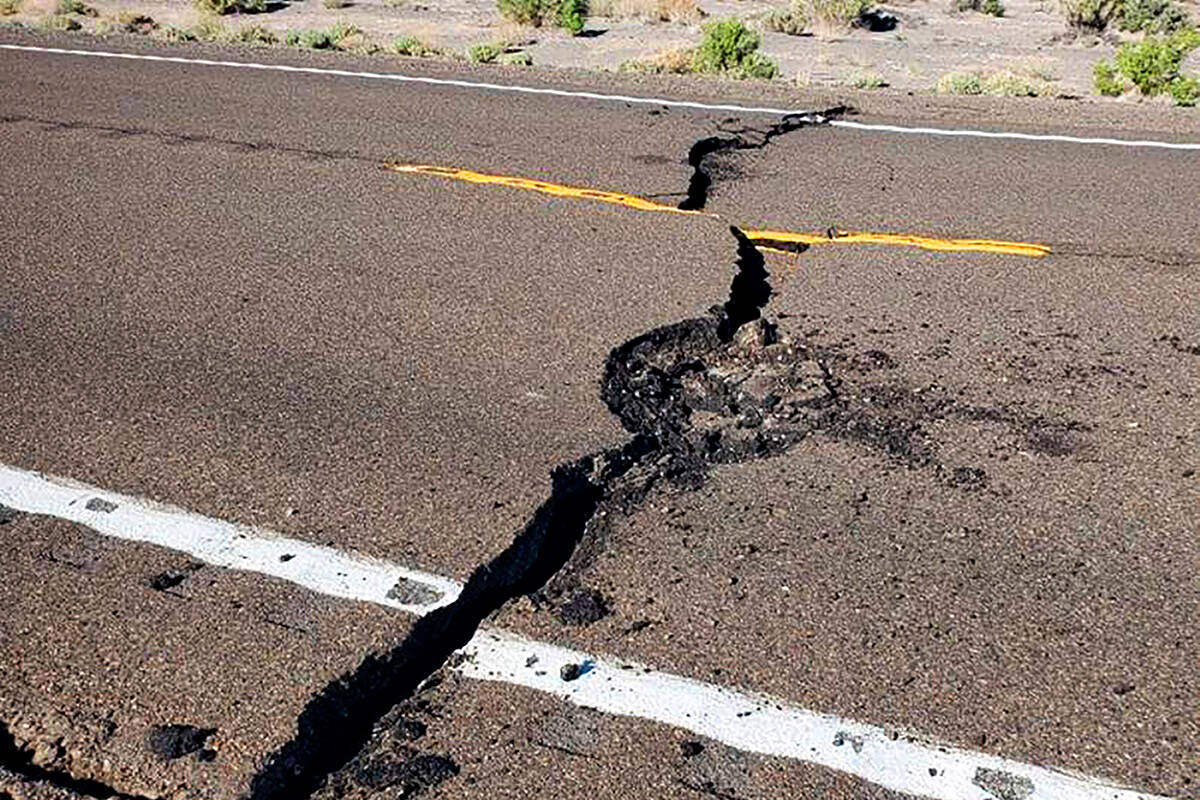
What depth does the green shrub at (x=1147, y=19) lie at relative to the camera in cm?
2494

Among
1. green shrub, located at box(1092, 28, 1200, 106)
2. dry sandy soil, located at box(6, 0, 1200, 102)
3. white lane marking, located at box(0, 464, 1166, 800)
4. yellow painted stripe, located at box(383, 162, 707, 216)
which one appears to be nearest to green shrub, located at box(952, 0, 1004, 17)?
dry sandy soil, located at box(6, 0, 1200, 102)

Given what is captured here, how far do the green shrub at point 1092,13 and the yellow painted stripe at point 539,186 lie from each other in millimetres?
19098

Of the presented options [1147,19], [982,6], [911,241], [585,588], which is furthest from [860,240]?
[982,6]

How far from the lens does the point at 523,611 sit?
3691 mm

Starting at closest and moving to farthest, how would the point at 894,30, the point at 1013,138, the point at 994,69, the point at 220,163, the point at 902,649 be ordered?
the point at 902,649, the point at 220,163, the point at 1013,138, the point at 994,69, the point at 894,30

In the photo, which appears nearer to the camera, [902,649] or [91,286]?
[902,649]

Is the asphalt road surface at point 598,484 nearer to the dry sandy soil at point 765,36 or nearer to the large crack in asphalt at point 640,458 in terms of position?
the large crack in asphalt at point 640,458

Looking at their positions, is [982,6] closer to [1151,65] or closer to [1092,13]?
[1092,13]

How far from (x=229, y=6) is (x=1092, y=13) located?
15.4m

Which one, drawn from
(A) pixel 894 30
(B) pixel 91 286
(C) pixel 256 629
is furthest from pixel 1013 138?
(A) pixel 894 30

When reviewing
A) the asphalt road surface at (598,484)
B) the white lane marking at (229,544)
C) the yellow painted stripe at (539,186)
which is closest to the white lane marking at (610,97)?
the asphalt road surface at (598,484)

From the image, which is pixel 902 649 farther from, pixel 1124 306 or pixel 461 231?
pixel 461 231

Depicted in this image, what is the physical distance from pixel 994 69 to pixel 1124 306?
14714 millimetres

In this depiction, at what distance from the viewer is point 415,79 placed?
11.8 meters
